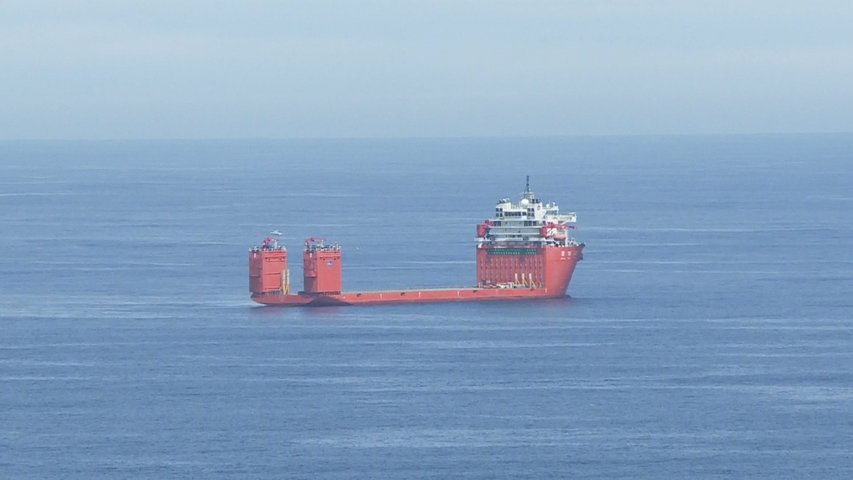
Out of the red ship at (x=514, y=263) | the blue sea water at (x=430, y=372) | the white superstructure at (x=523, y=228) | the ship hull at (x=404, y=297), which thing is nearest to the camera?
the blue sea water at (x=430, y=372)

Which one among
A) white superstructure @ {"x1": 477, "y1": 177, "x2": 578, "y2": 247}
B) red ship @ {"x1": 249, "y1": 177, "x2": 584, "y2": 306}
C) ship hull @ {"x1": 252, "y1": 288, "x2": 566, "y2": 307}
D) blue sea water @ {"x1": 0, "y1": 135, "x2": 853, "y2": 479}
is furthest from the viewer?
white superstructure @ {"x1": 477, "y1": 177, "x2": 578, "y2": 247}

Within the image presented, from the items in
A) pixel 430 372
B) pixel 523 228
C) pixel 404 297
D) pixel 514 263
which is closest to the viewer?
pixel 430 372

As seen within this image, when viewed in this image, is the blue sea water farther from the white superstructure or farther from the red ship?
the white superstructure

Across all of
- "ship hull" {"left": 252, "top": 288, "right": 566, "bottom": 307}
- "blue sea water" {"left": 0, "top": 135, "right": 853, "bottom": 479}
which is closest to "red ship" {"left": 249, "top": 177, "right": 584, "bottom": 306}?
"ship hull" {"left": 252, "top": 288, "right": 566, "bottom": 307}

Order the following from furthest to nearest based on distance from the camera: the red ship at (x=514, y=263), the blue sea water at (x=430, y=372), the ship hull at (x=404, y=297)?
the red ship at (x=514, y=263) → the ship hull at (x=404, y=297) → the blue sea water at (x=430, y=372)

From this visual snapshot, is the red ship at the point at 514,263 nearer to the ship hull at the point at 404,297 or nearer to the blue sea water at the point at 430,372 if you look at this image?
the ship hull at the point at 404,297

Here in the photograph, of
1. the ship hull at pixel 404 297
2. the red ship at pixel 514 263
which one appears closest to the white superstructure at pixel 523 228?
the red ship at pixel 514 263

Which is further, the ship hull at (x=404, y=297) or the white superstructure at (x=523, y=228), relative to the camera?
the white superstructure at (x=523, y=228)

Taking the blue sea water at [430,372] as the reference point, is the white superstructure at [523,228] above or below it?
above

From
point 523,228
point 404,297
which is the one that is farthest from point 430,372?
point 523,228

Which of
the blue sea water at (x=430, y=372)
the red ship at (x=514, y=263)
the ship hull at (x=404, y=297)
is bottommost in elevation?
the blue sea water at (x=430, y=372)

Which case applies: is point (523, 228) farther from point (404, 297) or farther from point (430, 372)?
point (430, 372)

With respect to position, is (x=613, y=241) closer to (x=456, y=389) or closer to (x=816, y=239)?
(x=816, y=239)

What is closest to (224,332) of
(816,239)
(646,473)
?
(646,473)
